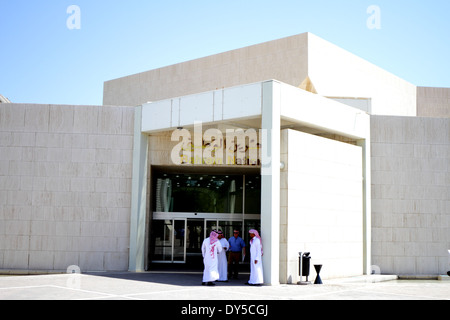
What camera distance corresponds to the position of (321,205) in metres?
16.5

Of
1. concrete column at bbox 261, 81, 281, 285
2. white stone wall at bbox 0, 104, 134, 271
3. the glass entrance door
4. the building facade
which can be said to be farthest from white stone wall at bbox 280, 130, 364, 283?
the glass entrance door

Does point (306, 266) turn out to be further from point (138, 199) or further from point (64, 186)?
point (64, 186)

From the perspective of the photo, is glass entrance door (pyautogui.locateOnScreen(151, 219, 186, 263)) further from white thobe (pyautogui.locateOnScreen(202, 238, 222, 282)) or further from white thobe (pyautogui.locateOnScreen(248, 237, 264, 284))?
white thobe (pyautogui.locateOnScreen(248, 237, 264, 284))

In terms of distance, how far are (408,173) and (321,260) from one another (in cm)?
583

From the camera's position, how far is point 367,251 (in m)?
18.4

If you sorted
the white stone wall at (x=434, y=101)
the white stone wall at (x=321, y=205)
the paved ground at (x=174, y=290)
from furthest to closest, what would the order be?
the white stone wall at (x=434, y=101), the white stone wall at (x=321, y=205), the paved ground at (x=174, y=290)

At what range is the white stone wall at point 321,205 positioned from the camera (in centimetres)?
1523

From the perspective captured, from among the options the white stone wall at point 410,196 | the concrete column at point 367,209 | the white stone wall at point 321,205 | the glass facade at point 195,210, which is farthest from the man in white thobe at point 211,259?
the white stone wall at point 410,196

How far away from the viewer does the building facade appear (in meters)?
15.4

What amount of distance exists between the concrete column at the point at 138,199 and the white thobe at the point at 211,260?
12.2 feet

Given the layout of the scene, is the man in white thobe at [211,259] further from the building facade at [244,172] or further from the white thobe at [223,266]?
the building facade at [244,172]

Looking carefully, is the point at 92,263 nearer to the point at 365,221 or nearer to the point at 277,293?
the point at 277,293

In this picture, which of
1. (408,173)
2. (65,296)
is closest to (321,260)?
(408,173)

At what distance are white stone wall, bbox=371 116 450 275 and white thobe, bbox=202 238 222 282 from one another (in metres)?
7.18
